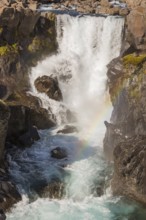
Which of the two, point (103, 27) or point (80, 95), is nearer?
point (80, 95)

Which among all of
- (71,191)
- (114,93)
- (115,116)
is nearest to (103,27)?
(114,93)

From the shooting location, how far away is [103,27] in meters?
58.8

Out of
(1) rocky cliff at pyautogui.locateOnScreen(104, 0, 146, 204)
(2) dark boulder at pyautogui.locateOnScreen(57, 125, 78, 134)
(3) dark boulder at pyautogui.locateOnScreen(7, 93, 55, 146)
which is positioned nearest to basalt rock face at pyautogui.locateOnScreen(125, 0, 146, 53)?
(1) rocky cliff at pyautogui.locateOnScreen(104, 0, 146, 204)

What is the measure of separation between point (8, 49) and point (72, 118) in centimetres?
1286

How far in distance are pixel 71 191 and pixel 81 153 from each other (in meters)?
Answer: 7.28

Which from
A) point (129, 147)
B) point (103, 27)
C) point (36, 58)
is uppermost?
point (103, 27)

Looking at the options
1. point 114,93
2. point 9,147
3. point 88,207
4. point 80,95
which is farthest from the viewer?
point 80,95

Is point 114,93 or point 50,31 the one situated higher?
point 50,31

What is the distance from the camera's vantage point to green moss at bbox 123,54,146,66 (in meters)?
39.9

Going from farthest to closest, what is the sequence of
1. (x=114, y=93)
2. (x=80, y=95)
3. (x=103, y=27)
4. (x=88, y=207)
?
(x=103, y=27) < (x=80, y=95) < (x=114, y=93) < (x=88, y=207)

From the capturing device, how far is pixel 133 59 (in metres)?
41.2

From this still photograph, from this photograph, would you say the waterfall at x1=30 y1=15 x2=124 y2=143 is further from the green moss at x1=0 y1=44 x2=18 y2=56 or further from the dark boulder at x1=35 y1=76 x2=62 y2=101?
the green moss at x1=0 y1=44 x2=18 y2=56

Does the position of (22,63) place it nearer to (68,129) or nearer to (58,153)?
(68,129)

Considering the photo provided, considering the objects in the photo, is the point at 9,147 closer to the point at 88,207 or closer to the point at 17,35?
the point at 88,207
